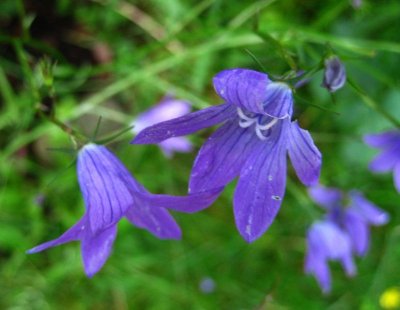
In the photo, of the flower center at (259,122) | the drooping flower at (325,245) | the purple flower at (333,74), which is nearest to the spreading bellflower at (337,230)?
the drooping flower at (325,245)

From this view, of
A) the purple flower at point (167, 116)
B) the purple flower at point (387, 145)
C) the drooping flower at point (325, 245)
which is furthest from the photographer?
the purple flower at point (167, 116)

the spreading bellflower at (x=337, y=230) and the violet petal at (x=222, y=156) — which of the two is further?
the spreading bellflower at (x=337, y=230)

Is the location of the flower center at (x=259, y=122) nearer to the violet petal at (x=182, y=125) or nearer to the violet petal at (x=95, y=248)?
the violet petal at (x=182, y=125)

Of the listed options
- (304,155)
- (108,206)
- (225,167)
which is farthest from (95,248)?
(304,155)

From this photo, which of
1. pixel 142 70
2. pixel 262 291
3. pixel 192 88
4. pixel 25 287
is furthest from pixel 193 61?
pixel 25 287

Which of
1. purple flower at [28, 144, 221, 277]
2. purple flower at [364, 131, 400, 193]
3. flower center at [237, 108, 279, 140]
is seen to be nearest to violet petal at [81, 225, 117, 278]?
purple flower at [28, 144, 221, 277]

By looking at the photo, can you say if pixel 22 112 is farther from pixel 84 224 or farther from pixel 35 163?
pixel 84 224
